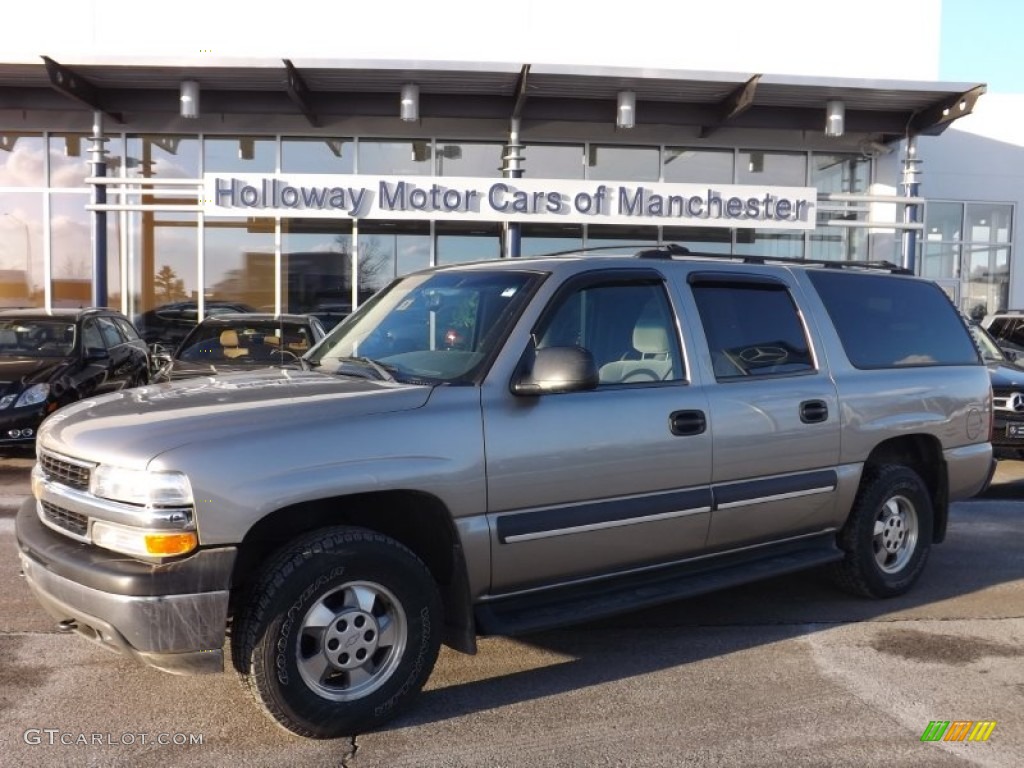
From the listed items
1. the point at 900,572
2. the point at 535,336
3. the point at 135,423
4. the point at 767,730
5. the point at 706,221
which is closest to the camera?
the point at 135,423

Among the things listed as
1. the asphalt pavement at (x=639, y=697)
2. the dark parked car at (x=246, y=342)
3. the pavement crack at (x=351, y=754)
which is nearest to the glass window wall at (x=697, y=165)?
the dark parked car at (x=246, y=342)

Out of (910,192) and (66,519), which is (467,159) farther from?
(66,519)

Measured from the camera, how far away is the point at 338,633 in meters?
3.50

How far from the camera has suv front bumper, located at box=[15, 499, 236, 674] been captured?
3.16 metres

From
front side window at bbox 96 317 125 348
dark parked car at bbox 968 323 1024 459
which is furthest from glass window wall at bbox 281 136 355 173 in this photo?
dark parked car at bbox 968 323 1024 459

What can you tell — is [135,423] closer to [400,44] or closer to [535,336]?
[535,336]

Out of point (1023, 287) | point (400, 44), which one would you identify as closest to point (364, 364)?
point (400, 44)

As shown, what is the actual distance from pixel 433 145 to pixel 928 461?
42.5 feet

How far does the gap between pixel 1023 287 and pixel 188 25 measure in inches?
711

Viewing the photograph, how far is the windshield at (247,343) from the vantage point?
32.0ft

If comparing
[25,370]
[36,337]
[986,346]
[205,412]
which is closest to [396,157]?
[36,337]

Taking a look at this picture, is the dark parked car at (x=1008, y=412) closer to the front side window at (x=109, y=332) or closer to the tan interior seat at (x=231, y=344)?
the tan interior seat at (x=231, y=344)

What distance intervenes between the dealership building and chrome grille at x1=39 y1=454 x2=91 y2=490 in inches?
446

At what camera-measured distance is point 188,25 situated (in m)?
16.0
